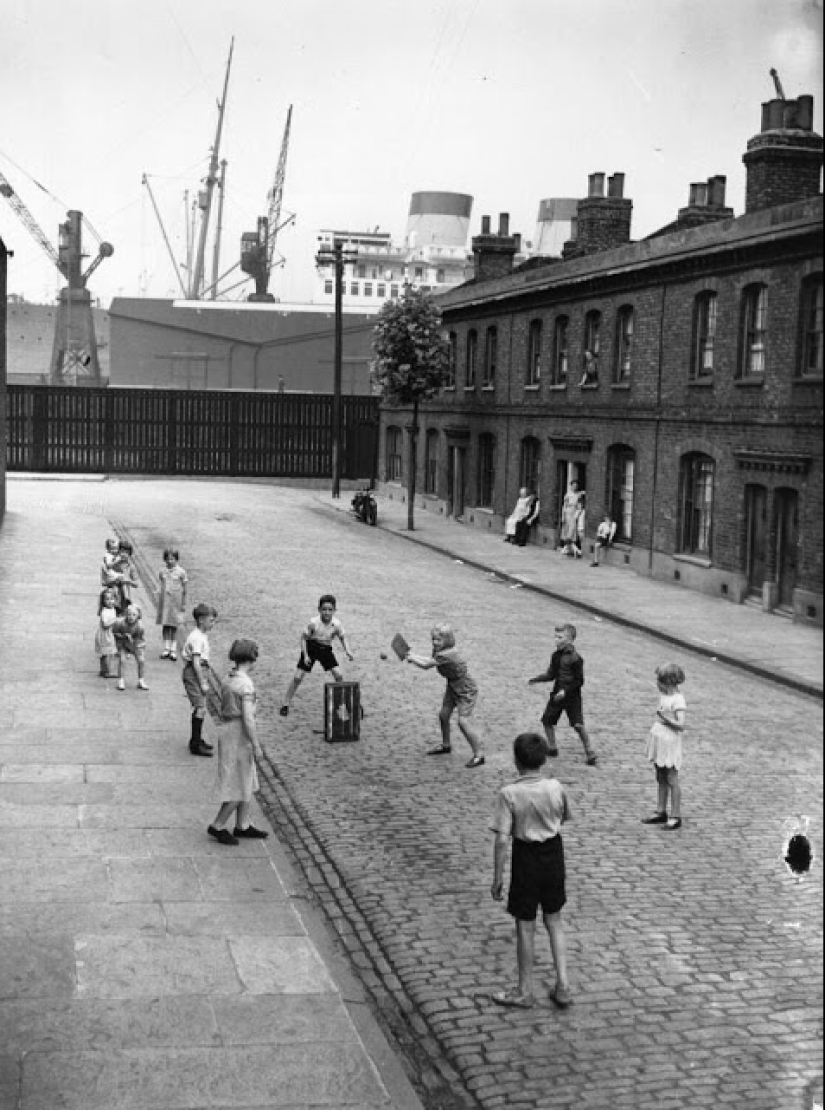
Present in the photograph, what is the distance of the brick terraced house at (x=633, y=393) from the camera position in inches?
653

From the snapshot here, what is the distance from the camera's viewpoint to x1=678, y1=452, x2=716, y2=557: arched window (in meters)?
23.4

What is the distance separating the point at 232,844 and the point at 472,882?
1964 mm

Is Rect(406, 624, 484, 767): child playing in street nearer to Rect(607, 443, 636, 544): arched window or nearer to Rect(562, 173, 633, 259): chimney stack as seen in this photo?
Rect(607, 443, 636, 544): arched window

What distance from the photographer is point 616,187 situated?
1430 inches

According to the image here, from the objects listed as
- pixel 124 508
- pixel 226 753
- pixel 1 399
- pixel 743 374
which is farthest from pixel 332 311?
pixel 226 753

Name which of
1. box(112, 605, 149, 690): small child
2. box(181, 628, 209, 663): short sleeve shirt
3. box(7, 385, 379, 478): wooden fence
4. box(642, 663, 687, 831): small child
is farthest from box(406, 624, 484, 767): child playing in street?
box(7, 385, 379, 478): wooden fence

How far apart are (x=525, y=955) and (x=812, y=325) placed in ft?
17.6

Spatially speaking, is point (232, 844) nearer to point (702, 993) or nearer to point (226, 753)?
point (226, 753)

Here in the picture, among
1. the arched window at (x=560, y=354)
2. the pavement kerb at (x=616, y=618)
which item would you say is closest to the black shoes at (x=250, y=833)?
the pavement kerb at (x=616, y=618)

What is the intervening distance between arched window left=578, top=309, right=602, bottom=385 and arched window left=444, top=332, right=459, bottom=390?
8.42 metres

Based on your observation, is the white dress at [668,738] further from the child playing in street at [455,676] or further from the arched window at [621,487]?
the arched window at [621,487]

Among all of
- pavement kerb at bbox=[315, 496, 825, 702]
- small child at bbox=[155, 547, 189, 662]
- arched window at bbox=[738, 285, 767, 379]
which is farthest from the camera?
small child at bbox=[155, 547, 189, 662]

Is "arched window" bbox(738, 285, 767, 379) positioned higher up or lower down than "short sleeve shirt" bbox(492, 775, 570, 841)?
higher up

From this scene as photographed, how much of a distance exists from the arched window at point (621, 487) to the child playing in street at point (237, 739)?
725 inches
